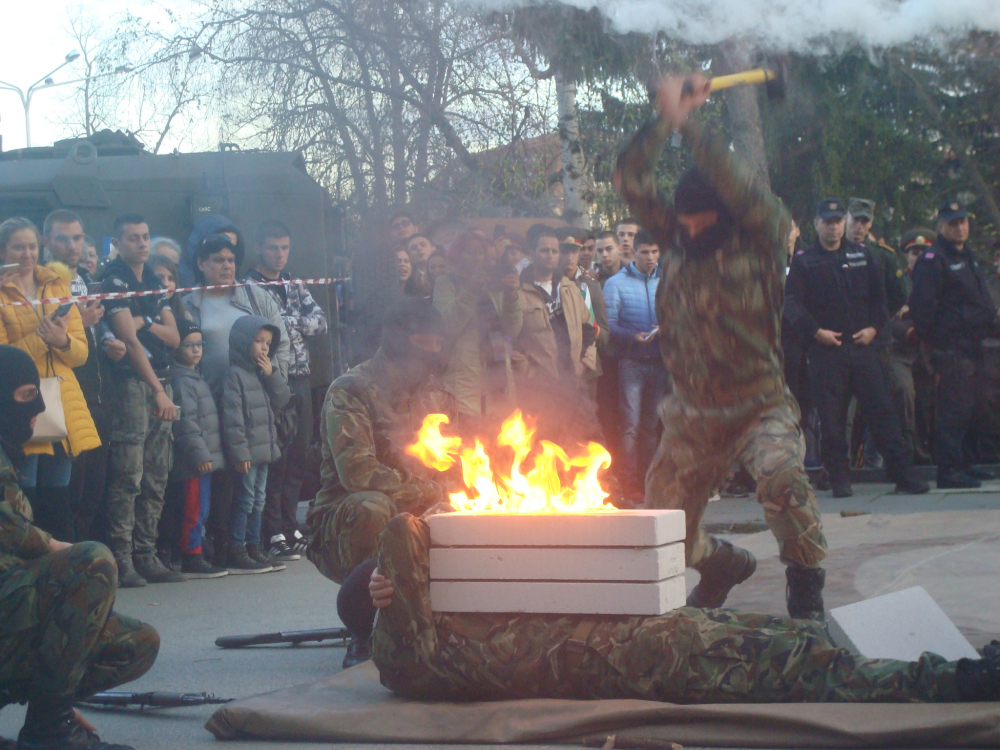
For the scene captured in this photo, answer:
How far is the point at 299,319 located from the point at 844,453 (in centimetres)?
412

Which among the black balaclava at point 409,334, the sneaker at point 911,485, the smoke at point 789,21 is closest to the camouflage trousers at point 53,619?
the black balaclava at point 409,334

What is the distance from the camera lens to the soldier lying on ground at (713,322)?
14.8ft

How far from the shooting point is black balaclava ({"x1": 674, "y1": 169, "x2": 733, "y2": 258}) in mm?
4594

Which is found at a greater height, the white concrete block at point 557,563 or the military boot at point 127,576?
the white concrete block at point 557,563

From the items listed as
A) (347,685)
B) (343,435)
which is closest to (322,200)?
(343,435)

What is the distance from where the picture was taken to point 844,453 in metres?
9.12

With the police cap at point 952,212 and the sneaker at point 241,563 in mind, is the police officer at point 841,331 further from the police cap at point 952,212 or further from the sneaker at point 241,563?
the sneaker at point 241,563

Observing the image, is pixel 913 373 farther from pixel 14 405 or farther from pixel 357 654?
pixel 14 405

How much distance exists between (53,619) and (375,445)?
165cm

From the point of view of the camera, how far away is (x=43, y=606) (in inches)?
135

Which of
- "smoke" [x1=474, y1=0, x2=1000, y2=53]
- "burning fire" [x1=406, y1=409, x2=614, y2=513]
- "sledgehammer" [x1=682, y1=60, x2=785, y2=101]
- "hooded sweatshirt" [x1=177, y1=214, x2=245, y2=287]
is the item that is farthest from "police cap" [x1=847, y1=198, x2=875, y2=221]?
"burning fire" [x1=406, y1=409, x2=614, y2=513]

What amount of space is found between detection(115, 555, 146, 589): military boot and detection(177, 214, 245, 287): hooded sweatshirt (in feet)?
7.20

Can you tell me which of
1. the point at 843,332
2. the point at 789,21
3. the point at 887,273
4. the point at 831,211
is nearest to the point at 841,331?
the point at 843,332

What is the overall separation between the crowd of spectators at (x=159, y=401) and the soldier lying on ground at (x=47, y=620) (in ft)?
9.23
